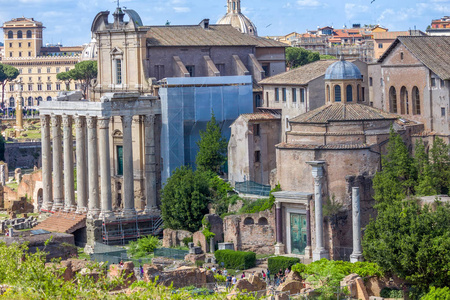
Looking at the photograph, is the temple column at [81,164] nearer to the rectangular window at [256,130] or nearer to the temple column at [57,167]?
the temple column at [57,167]

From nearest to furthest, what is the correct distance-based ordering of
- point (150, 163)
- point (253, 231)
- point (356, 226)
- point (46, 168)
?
point (356, 226)
point (253, 231)
point (150, 163)
point (46, 168)

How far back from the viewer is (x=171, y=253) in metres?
57.5

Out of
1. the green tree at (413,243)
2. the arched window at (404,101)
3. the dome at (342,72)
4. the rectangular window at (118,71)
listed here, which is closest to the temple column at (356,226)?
the green tree at (413,243)

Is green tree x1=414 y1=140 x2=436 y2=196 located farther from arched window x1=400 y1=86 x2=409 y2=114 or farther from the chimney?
the chimney

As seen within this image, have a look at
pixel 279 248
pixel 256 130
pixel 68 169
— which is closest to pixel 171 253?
pixel 279 248

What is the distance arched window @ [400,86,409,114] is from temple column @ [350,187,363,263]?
9953 mm

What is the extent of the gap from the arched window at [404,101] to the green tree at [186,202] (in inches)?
441

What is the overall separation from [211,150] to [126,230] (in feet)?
21.8

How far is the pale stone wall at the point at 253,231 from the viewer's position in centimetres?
5644

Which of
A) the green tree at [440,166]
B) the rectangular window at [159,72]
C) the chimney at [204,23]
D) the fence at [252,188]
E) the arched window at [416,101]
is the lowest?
the fence at [252,188]

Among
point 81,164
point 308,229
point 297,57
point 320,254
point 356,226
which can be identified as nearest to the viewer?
point 356,226

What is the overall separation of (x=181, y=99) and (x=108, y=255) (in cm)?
1304

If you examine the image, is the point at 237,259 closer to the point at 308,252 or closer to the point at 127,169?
the point at 308,252

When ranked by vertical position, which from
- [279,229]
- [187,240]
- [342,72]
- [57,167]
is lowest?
[187,240]
